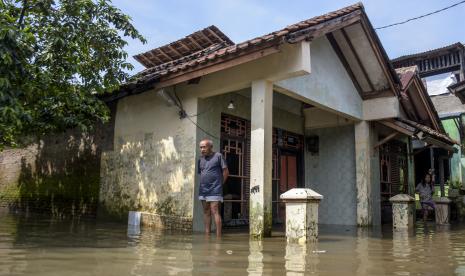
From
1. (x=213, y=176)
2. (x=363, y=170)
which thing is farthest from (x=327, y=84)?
(x=213, y=176)

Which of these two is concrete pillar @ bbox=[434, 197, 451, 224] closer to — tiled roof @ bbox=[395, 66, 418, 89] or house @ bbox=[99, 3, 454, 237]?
house @ bbox=[99, 3, 454, 237]

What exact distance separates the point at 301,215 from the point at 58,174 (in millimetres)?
7745

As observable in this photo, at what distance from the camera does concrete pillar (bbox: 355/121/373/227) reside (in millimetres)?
10625

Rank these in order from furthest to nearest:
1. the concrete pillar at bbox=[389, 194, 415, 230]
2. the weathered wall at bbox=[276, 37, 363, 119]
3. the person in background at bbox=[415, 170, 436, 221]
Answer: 1. the person in background at bbox=[415, 170, 436, 221]
2. the concrete pillar at bbox=[389, 194, 415, 230]
3. the weathered wall at bbox=[276, 37, 363, 119]

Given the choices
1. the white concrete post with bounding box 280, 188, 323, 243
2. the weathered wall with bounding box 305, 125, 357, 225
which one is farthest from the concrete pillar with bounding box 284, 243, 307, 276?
the weathered wall with bounding box 305, 125, 357, 225

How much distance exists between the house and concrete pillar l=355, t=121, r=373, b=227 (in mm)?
25

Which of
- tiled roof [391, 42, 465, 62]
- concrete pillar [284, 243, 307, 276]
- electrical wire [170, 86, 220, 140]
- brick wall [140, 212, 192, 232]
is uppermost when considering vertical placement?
tiled roof [391, 42, 465, 62]

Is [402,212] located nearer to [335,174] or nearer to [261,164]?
[335,174]

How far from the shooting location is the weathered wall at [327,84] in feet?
29.3

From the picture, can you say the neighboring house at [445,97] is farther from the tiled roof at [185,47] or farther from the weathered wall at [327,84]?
the tiled roof at [185,47]

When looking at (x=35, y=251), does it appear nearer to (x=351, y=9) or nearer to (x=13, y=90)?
(x=13, y=90)

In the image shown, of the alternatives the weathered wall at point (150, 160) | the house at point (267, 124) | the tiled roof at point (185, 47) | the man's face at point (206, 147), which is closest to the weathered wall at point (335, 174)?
the house at point (267, 124)

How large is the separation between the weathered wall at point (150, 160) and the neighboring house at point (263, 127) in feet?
0.08

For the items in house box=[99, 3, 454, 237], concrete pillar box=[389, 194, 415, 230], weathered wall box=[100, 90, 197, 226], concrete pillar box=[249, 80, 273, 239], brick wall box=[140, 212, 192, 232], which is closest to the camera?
concrete pillar box=[249, 80, 273, 239]
